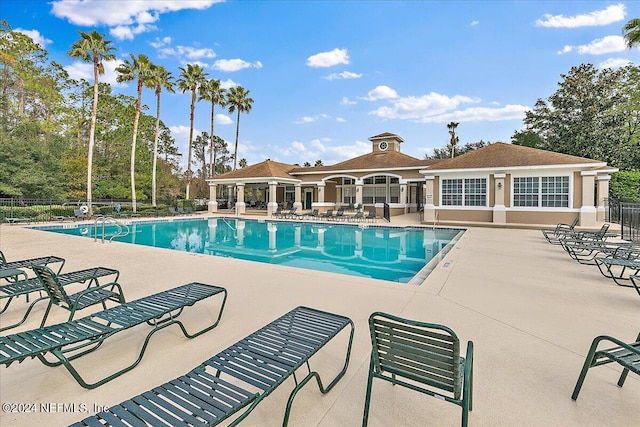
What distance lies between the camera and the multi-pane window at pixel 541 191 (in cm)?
1691

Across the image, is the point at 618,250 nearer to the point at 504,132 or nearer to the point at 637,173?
the point at 637,173

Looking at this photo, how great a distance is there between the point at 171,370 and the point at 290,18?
27033 mm

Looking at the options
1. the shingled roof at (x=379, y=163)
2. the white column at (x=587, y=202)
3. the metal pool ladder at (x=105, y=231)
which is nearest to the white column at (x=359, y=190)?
the shingled roof at (x=379, y=163)

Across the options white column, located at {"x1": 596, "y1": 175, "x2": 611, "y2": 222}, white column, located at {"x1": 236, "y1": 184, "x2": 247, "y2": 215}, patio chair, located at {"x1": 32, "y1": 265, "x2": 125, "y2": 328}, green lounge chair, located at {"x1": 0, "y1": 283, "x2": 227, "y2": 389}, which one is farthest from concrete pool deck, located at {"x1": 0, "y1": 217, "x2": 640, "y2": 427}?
white column, located at {"x1": 236, "y1": 184, "x2": 247, "y2": 215}

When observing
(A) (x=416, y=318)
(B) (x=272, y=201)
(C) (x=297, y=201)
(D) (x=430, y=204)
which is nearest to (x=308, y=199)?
(C) (x=297, y=201)

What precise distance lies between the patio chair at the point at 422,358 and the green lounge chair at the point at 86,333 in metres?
2.23

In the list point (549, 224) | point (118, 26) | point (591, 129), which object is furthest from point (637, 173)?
point (118, 26)

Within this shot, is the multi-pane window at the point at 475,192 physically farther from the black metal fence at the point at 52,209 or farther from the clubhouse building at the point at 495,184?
the black metal fence at the point at 52,209

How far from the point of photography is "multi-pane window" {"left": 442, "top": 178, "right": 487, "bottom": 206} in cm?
1870

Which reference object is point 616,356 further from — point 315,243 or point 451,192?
point 451,192

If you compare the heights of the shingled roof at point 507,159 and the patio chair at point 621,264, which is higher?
the shingled roof at point 507,159

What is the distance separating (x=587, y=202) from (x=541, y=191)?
83.3 inches

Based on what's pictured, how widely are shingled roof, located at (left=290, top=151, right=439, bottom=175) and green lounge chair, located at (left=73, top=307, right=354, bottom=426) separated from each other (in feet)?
73.2

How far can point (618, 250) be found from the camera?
703 centimetres
